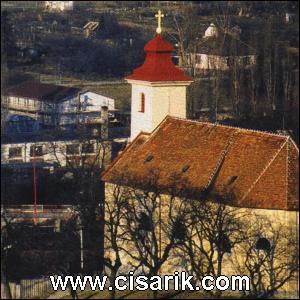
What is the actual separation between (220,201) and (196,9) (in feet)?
48.3

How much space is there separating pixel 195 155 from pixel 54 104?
15079mm

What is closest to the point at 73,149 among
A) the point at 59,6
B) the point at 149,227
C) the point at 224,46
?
the point at 224,46

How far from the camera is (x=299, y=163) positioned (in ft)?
68.0

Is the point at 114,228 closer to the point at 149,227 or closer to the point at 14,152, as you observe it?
the point at 149,227

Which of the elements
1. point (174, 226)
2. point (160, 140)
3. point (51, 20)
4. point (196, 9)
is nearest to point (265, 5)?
point (196, 9)

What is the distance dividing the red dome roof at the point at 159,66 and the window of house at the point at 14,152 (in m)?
6.68

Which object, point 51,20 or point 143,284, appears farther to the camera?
point 51,20

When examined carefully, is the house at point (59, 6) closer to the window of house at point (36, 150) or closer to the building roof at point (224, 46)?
the building roof at point (224, 46)

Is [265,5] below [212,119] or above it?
above

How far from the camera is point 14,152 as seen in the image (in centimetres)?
3006

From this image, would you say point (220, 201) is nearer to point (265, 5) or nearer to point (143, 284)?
point (143, 284)

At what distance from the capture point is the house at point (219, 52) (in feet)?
107

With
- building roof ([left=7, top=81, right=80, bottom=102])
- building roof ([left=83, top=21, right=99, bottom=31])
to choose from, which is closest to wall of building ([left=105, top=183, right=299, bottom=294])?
building roof ([left=83, top=21, right=99, bottom=31])

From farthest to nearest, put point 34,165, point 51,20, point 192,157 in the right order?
point 51,20 < point 34,165 < point 192,157
